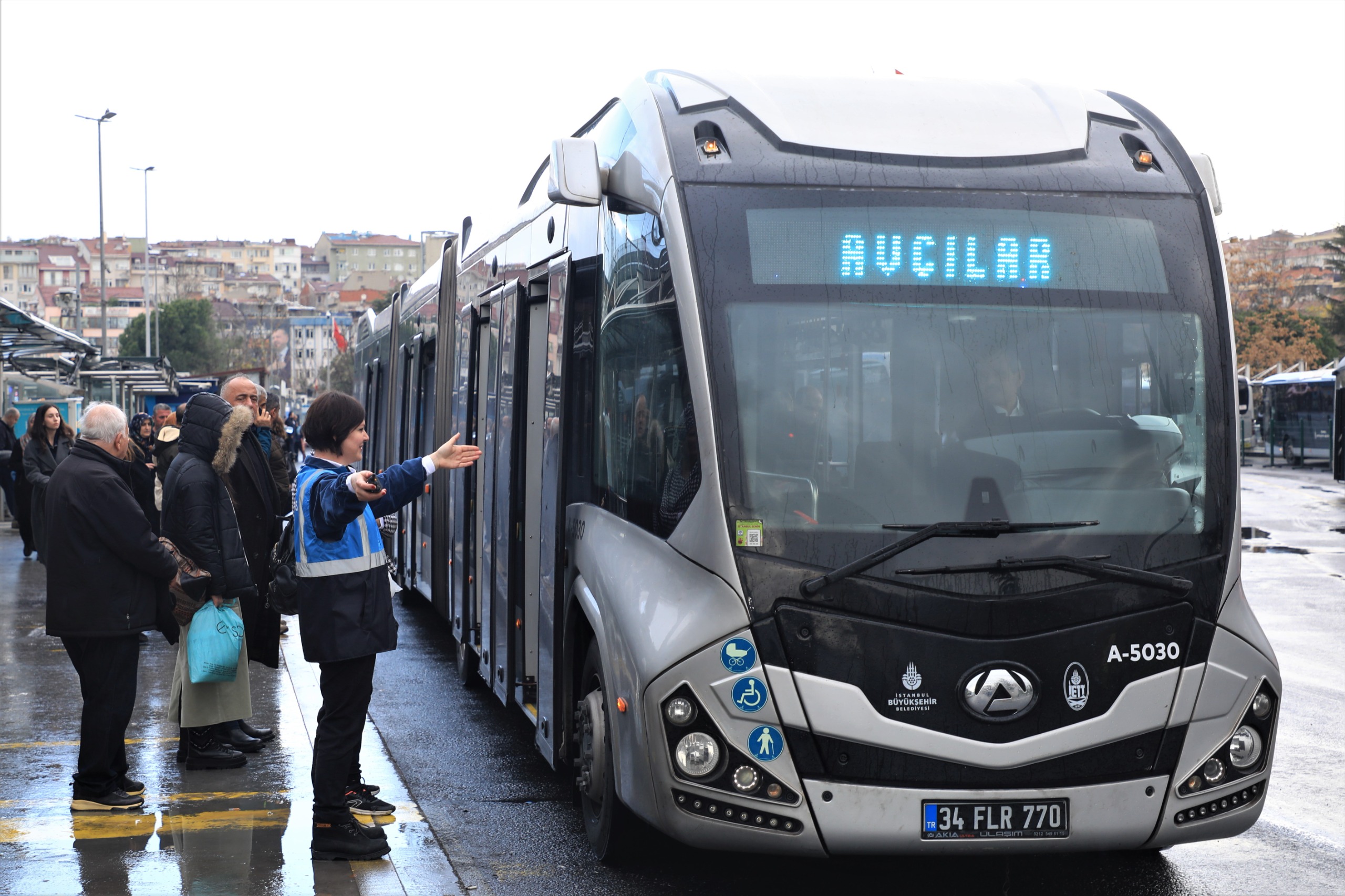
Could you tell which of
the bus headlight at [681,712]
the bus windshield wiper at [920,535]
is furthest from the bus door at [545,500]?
the bus windshield wiper at [920,535]

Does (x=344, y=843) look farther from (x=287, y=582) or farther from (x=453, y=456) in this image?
(x=453, y=456)

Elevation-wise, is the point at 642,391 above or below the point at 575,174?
below

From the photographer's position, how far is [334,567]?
558cm

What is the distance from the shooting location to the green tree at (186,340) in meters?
95.7

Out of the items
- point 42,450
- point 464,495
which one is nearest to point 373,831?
point 464,495

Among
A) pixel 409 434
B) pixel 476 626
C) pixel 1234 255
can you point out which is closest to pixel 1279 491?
pixel 409 434

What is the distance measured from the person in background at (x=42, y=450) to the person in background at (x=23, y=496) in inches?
13.3

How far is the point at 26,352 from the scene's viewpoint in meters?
23.6

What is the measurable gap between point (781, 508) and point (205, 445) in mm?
3444

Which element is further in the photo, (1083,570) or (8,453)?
(8,453)

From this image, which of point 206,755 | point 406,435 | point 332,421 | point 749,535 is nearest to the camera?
point 749,535

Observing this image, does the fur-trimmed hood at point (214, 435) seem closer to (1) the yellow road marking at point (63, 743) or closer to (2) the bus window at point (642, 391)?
(1) the yellow road marking at point (63, 743)

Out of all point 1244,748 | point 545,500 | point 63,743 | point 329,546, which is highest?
point 545,500

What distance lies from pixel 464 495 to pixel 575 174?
380cm
